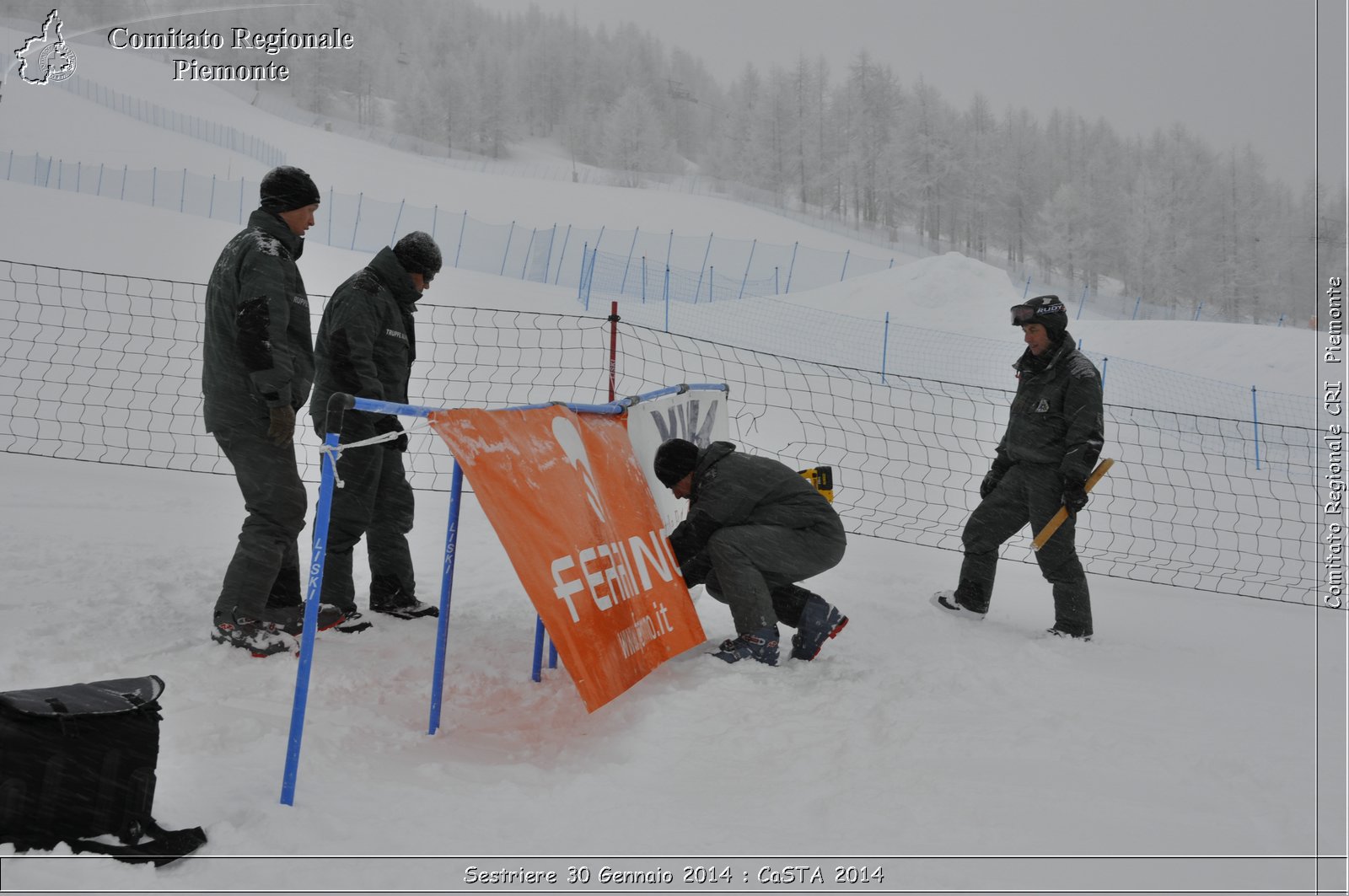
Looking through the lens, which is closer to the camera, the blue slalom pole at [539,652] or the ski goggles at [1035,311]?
the blue slalom pole at [539,652]

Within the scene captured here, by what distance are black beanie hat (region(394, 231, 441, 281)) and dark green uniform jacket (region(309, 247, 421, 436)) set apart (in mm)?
37

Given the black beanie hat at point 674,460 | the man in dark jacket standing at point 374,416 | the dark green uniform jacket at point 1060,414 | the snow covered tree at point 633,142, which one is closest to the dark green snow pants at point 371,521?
the man in dark jacket standing at point 374,416

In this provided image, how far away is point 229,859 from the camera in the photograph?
225 cm

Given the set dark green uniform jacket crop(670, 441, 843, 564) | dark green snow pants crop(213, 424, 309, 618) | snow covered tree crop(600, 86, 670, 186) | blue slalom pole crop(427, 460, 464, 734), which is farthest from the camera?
snow covered tree crop(600, 86, 670, 186)

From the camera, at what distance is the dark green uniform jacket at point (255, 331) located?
367 cm

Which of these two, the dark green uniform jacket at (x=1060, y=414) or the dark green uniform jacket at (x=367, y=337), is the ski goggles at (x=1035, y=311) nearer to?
the dark green uniform jacket at (x=1060, y=414)

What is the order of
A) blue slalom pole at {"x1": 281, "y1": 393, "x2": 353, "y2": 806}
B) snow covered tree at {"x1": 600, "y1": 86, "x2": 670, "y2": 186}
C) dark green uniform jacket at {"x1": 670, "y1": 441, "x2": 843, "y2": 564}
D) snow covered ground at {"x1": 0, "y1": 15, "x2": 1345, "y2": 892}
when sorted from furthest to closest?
snow covered tree at {"x1": 600, "y1": 86, "x2": 670, "y2": 186}, dark green uniform jacket at {"x1": 670, "y1": 441, "x2": 843, "y2": 564}, blue slalom pole at {"x1": 281, "y1": 393, "x2": 353, "y2": 806}, snow covered ground at {"x1": 0, "y1": 15, "x2": 1345, "y2": 892}

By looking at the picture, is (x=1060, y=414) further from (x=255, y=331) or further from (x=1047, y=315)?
(x=255, y=331)

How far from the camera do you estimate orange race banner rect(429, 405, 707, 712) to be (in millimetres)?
2982

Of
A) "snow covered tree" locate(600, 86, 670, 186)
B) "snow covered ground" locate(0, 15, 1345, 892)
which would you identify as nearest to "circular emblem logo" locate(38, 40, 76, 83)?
"snow covered tree" locate(600, 86, 670, 186)

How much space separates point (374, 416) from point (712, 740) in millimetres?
2188

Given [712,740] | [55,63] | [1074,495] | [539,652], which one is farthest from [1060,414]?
[55,63]

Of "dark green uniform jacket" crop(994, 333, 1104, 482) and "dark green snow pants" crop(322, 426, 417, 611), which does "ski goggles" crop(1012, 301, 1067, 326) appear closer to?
"dark green uniform jacket" crop(994, 333, 1104, 482)

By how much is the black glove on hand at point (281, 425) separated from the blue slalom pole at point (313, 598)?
1101mm
